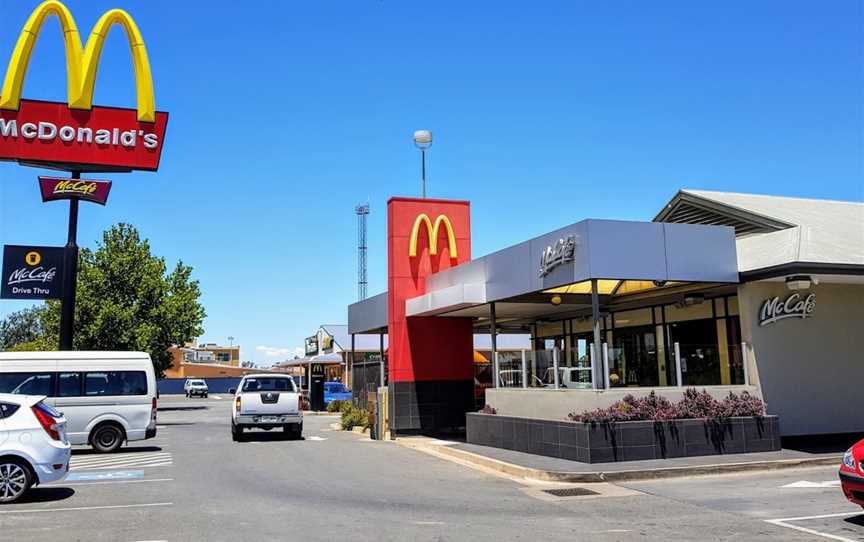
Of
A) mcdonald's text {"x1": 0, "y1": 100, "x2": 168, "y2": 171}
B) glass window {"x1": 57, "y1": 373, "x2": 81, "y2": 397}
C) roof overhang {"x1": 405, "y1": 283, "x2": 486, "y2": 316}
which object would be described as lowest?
glass window {"x1": 57, "y1": 373, "x2": 81, "y2": 397}

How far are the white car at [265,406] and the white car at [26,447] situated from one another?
31.5 ft

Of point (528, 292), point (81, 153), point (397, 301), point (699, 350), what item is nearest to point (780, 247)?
point (699, 350)

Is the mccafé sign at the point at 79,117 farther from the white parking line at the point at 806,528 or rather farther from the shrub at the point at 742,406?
the white parking line at the point at 806,528

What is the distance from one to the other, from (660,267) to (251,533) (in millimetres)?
10165

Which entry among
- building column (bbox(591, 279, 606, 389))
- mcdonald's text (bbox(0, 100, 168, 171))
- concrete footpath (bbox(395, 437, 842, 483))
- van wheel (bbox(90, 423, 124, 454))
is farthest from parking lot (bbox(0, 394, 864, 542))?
mcdonald's text (bbox(0, 100, 168, 171))

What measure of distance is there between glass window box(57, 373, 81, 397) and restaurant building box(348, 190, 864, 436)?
29.9 ft

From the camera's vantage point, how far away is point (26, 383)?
1748 centimetres

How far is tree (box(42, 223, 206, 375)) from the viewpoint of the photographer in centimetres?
3812

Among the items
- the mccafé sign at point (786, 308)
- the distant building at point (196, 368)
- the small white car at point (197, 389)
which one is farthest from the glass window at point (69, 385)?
the distant building at point (196, 368)

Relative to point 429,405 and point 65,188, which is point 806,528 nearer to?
point 429,405

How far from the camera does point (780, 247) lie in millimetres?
15961

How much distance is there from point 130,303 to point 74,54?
19.9m

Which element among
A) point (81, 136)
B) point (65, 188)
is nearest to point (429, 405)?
point (65, 188)

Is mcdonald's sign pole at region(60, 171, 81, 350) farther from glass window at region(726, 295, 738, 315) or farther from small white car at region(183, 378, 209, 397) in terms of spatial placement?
small white car at region(183, 378, 209, 397)
